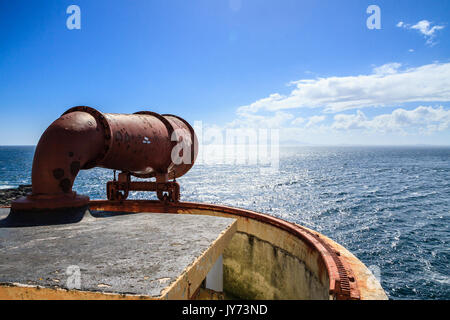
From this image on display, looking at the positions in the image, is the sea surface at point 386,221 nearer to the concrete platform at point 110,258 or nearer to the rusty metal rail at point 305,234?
the rusty metal rail at point 305,234

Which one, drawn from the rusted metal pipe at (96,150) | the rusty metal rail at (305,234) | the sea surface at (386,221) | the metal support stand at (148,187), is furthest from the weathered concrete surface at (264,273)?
the sea surface at (386,221)

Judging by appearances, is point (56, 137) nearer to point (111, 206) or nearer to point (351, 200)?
point (111, 206)

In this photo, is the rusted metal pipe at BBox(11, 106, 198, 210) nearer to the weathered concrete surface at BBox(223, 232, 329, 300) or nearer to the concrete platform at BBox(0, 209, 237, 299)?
the concrete platform at BBox(0, 209, 237, 299)

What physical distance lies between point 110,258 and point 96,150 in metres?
2.87

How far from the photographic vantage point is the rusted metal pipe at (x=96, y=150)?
4.42 metres

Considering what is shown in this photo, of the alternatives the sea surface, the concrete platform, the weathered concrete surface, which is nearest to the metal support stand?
the weathered concrete surface

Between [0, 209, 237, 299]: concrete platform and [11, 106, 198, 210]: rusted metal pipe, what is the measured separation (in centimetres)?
64

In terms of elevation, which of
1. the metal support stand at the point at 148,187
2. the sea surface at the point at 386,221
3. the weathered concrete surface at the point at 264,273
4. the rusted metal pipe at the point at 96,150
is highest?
the rusted metal pipe at the point at 96,150

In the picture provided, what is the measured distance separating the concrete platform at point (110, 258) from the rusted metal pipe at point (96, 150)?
0.64 metres

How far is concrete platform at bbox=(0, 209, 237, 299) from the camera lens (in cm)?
221

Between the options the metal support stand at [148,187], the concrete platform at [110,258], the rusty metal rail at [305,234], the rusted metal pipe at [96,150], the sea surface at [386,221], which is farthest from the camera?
the sea surface at [386,221]

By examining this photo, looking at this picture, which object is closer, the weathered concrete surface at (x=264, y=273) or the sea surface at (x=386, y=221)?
the weathered concrete surface at (x=264, y=273)

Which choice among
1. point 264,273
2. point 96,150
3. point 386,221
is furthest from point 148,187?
point 386,221
